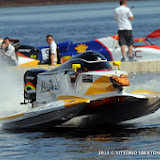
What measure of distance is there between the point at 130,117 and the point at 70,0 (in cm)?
12660

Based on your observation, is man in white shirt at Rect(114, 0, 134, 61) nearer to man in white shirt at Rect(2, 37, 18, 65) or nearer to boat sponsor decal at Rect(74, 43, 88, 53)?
boat sponsor decal at Rect(74, 43, 88, 53)

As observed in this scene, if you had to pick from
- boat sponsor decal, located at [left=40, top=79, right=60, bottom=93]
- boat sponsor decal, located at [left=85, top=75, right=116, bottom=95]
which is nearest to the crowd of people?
boat sponsor decal, located at [left=40, top=79, right=60, bottom=93]

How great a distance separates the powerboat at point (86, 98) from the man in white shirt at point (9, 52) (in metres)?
6.40

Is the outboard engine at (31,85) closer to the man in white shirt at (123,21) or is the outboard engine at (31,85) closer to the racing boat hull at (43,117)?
the racing boat hull at (43,117)

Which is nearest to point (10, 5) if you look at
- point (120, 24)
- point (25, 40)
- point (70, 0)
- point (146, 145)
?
point (70, 0)

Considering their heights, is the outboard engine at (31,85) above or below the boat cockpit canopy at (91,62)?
below

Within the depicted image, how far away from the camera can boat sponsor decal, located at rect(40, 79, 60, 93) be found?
1005 centimetres

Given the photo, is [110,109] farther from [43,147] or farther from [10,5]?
[10,5]

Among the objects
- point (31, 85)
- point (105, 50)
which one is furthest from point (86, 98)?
point (105, 50)

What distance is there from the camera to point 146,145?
8.38 m

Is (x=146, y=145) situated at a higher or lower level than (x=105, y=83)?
lower

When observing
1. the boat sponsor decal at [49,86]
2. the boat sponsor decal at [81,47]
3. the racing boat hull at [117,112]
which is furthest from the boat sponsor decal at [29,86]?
the boat sponsor decal at [81,47]

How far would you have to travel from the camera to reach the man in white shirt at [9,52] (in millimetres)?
16641

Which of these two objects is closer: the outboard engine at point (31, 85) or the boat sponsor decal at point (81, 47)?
the outboard engine at point (31, 85)
